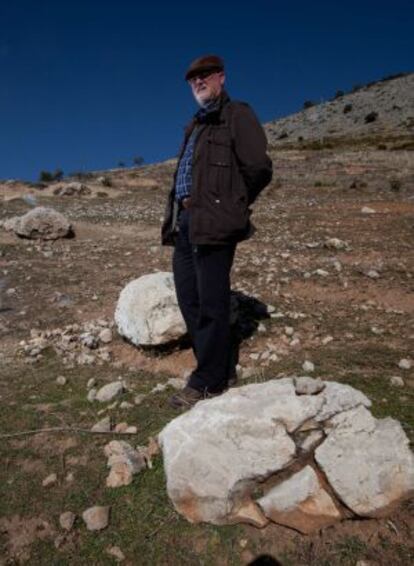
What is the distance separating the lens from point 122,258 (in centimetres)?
995

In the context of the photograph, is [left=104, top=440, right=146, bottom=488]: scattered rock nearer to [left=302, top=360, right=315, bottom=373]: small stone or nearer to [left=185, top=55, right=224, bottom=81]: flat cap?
[left=302, top=360, right=315, bottom=373]: small stone

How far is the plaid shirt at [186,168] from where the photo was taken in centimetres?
409

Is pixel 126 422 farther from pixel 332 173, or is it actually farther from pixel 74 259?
pixel 332 173

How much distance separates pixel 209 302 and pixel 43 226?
31.7 feet

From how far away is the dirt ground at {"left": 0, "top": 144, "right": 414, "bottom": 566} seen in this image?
9.56 feet

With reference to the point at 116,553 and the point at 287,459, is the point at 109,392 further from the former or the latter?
the point at 287,459

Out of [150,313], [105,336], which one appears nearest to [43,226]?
[105,336]

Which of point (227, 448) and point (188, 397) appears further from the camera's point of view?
point (188, 397)

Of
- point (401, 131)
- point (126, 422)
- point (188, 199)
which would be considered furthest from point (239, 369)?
point (401, 131)

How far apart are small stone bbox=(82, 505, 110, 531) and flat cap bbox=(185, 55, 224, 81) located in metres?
3.19

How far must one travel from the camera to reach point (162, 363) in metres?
5.32

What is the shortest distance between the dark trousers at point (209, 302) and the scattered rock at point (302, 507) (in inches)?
56.2

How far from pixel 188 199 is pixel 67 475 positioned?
2.31 metres

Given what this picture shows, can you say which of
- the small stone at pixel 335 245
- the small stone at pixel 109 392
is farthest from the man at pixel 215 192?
the small stone at pixel 335 245
